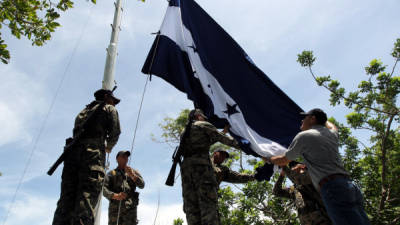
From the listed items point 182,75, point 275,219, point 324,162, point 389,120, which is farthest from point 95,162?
point 389,120

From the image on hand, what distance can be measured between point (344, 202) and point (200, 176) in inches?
69.8

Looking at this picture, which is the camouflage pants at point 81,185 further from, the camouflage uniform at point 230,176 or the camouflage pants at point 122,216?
the camouflage uniform at point 230,176

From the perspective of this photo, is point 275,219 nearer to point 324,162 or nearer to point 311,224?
point 311,224

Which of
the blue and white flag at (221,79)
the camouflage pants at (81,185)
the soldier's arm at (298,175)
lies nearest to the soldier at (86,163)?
the camouflage pants at (81,185)

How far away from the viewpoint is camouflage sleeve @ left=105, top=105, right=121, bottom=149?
3768 millimetres

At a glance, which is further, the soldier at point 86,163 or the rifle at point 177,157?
the rifle at point 177,157

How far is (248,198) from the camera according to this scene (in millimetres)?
9922

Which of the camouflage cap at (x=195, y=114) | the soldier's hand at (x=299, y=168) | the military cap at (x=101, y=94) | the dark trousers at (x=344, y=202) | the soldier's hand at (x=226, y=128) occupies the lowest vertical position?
the dark trousers at (x=344, y=202)

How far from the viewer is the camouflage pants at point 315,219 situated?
15.2ft

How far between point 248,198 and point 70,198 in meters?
7.52

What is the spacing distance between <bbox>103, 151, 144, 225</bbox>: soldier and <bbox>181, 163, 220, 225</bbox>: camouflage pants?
2.01 m

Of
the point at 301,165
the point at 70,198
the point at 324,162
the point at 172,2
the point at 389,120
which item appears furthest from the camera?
the point at 389,120

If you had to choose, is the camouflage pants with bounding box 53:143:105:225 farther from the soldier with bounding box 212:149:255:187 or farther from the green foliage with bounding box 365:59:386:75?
the green foliage with bounding box 365:59:386:75

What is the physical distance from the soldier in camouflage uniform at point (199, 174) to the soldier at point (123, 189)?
1.98 metres
